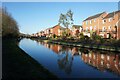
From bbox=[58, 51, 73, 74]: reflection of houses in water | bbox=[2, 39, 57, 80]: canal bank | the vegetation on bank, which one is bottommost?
bbox=[58, 51, 73, 74]: reflection of houses in water

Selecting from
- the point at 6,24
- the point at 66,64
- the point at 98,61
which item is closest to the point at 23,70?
the point at 66,64

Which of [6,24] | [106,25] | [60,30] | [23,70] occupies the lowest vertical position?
[23,70]

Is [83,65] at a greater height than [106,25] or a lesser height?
lesser

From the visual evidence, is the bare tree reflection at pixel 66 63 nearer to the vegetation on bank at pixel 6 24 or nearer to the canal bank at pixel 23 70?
the canal bank at pixel 23 70

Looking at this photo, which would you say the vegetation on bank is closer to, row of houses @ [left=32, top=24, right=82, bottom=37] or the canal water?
the canal water

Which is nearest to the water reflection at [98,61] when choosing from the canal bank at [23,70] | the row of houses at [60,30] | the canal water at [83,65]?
the canal water at [83,65]

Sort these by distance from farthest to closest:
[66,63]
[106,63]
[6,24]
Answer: [6,24] → [66,63] → [106,63]

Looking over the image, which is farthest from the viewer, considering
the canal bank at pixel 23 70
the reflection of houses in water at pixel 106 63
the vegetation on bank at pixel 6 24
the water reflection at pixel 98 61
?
the vegetation on bank at pixel 6 24

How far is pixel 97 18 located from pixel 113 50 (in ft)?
130

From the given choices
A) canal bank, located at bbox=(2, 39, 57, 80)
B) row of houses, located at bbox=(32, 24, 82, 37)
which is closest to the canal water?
canal bank, located at bbox=(2, 39, 57, 80)

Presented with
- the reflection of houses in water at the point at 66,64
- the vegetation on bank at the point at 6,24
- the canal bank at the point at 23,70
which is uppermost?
the vegetation on bank at the point at 6,24

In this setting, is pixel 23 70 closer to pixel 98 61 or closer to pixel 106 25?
pixel 98 61

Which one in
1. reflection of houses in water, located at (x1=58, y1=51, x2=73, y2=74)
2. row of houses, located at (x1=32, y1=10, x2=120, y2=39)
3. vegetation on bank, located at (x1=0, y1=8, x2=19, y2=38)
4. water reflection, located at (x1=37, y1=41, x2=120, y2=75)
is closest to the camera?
reflection of houses in water, located at (x1=58, y1=51, x2=73, y2=74)

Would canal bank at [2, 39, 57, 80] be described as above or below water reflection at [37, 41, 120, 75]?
above
